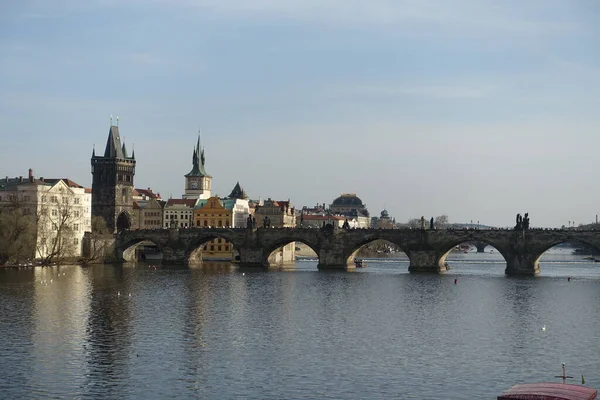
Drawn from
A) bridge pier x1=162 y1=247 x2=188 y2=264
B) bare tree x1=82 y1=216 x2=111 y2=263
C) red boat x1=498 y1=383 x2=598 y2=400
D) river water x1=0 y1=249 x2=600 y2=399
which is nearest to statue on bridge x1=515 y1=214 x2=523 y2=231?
river water x1=0 y1=249 x2=600 y2=399

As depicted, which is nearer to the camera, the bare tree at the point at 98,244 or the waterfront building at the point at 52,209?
the waterfront building at the point at 52,209

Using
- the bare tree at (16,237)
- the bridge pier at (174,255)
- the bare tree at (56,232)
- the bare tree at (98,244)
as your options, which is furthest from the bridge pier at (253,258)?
the bare tree at (16,237)

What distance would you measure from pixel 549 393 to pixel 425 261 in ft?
319

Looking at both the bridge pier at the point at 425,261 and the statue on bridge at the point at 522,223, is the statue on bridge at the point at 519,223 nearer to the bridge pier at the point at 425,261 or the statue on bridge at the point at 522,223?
the statue on bridge at the point at 522,223

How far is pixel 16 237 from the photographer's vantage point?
12419 cm

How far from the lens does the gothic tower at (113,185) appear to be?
Result: 18325 cm

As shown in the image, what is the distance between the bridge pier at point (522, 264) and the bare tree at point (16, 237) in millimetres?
66019

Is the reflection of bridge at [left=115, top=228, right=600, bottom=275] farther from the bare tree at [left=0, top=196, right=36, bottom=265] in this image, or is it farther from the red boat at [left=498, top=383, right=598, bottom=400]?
the red boat at [left=498, top=383, right=598, bottom=400]

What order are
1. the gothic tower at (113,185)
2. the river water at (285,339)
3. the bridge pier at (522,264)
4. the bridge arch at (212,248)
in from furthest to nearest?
the gothic tower at (113,185) < the bridge arch at (212,248) < the bridge pier at (522,264) < the river water at (285,339)

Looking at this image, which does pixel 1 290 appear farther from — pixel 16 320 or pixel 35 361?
pixel 35 361

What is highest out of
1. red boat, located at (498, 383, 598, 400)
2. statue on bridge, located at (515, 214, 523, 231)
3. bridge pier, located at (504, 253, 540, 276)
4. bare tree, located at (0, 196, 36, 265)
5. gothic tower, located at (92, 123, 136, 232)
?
gothic tower, located at (92, 123, 136, 232)

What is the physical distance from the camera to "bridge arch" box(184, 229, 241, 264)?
152250mm

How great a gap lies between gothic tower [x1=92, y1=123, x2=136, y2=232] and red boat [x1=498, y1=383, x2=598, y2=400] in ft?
481

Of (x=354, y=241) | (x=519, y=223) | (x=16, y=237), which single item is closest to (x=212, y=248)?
(x=354, y=241)
